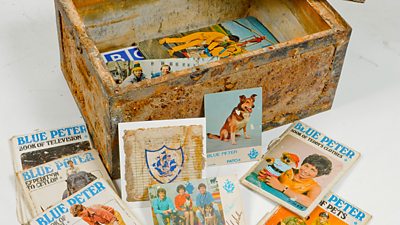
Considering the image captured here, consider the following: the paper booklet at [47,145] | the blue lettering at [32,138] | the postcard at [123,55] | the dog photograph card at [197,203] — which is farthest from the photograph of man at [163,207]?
the postcard at [123,55]

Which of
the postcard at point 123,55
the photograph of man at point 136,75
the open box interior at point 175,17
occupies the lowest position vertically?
the postcard at point 123,55

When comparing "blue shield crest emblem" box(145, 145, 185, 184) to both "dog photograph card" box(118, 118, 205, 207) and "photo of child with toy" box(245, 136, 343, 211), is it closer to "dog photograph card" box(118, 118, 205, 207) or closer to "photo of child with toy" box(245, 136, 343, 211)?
"dog photograph card" box(118, 118, 205, 207)

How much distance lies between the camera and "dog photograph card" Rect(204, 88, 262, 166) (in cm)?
200

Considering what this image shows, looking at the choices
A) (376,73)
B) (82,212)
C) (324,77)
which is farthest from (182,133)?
(376,73)

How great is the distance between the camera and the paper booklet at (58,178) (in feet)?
6.34

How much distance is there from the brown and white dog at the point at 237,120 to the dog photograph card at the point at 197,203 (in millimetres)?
134

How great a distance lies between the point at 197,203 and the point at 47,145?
46cm

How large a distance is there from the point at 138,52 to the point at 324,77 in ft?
1.85

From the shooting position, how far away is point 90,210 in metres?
1.90

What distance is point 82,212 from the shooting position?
189cm

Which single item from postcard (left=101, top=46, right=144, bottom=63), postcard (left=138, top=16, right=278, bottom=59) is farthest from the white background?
postcard (left=138, top=16, right=278, bottom=59)

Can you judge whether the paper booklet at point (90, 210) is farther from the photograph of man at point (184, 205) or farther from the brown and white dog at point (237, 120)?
the brown and white dog at point (237, 120)

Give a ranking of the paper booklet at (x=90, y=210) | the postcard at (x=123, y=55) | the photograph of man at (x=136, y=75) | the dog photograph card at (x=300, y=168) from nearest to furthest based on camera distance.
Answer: the paper booklet at (x=90, y=210) → the dog photograph card at (x=300, y=168) → the photograph of man at (x=136, y=75) → the postcard at (x=123, y=55)

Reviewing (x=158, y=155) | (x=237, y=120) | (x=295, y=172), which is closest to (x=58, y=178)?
(x=158, y=155)
